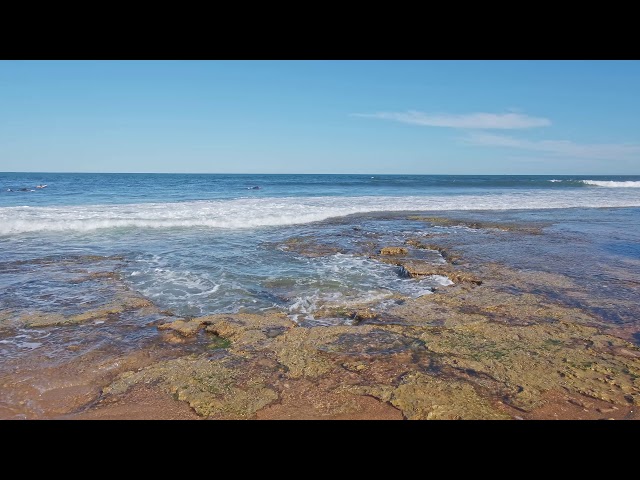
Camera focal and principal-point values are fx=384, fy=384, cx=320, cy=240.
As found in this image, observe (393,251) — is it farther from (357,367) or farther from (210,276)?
(357,367)

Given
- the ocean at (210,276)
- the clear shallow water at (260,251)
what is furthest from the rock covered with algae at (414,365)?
the clear shallow water at (260,251)

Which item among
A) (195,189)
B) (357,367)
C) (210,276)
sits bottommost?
(357,367)

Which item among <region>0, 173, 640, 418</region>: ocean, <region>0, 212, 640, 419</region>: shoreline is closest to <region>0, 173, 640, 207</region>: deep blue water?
<region>0, 173, 640, 418</region>: ocean

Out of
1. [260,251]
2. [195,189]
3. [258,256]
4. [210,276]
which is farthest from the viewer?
[195,189]

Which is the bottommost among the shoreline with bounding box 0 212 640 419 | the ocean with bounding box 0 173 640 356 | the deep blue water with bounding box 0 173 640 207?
the shoreline with bounding box 0 212 640 419

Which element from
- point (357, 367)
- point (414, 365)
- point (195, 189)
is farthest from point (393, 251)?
point (195, 189)

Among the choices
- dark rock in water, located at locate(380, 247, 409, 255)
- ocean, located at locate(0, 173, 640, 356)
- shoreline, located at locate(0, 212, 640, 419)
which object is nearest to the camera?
shoreline, located at locate(0, 212, 640, 419)

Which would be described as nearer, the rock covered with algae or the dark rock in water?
the rock covered with algae

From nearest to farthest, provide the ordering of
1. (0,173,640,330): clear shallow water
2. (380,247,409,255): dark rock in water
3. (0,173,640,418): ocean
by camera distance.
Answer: (0,173,640,418): ocean → (0,173,640,330): clear shallow water → (380,247,409,255): dark rock in water

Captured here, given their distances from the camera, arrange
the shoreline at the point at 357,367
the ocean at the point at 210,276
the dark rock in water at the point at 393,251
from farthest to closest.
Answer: the dark rock in water at the point at 393,251 → the ocean at the point at 210,276 → the shoreline at the point at 357,367

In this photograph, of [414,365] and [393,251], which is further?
[393,251]

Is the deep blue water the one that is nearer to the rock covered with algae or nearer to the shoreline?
the shoreline

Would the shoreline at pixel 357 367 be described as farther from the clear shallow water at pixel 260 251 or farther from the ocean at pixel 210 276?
the clear shallow water at pixel 260 251
